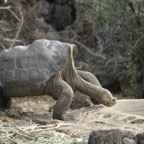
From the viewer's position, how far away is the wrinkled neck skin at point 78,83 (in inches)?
304

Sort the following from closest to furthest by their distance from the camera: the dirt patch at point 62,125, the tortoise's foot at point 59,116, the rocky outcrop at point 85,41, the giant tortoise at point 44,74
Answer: the dirt patch at point 62,125, the tortoise's foot at point 59,116, the giant tortoise at point 44,74, the rocky outcrop at point 85,41

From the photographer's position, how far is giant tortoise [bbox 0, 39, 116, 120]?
7.41 meters

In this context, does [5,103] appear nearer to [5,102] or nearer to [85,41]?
[5,102]

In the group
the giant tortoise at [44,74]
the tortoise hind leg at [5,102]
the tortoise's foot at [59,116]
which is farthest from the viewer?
the tortoise hind leg at [5,102]

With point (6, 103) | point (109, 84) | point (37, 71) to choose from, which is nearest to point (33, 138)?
point (37, 71)

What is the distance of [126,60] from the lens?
12.2 metres

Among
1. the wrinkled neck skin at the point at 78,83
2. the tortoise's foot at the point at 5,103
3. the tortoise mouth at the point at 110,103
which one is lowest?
the tortoise's foot at the point at 5,103

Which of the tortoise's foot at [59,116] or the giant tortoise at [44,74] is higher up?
the giant tortoise at [44,74]

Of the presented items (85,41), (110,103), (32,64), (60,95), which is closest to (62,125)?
(60,95)

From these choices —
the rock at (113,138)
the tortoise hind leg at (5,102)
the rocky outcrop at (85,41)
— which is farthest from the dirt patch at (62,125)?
the rocky outcrop at (85,41)

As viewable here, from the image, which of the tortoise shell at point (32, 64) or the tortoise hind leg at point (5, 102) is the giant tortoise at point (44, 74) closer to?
the tortoise shell at point (32, 64)

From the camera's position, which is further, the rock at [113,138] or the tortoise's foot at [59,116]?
the tortoise's foot at [59,116]

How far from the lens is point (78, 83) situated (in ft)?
25.7

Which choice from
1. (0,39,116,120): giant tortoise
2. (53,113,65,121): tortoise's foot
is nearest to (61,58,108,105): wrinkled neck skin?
(0,39,116,120): giant tortoise
